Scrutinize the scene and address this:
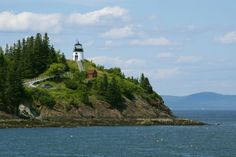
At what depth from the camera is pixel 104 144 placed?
376 ft

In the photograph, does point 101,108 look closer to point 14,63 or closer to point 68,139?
point 14,63

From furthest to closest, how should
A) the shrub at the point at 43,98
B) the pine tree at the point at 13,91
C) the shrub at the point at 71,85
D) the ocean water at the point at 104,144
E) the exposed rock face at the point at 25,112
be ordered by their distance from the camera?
the shrub at the point at 71,85
the shrub at the point at 43,98
the exposed rock face at the point at 25,112
the pine tree at the point at 13,91
the ocean water at the point at 104,144

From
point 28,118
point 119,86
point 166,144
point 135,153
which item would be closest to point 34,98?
point 28,118

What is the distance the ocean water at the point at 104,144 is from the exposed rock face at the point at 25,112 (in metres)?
13.6

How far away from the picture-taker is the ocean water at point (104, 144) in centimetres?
9706

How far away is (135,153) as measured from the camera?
96.9 metres

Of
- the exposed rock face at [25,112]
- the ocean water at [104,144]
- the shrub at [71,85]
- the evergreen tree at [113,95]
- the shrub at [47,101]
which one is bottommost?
the ocean water at [104,144]

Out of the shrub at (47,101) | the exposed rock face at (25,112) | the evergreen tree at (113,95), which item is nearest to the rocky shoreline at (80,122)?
the exposed rock face at (25,112)

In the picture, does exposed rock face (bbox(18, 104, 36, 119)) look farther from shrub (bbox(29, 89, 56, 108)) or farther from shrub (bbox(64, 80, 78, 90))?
shrub (bbox(64, 80, 78, 90))

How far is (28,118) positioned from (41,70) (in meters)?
38.6

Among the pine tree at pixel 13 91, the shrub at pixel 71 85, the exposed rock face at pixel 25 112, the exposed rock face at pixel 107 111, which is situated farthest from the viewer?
the shrub at pixel 71 85

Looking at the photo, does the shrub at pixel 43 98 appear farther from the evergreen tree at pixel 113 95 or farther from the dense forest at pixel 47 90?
the evergreen tree at pixel 113 95

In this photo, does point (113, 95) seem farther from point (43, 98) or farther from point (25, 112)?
point (25, 112)

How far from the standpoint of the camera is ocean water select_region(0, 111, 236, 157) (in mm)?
97062
